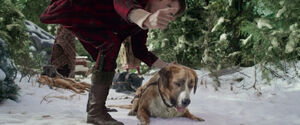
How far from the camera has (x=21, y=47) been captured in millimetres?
5145

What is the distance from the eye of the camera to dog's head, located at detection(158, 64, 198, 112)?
2.29 m

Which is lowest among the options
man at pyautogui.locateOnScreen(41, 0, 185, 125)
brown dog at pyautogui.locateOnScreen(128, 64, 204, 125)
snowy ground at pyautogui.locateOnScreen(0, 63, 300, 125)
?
snowy ground at pyautogui.locateOnScreen(0, 63, 300, 125)

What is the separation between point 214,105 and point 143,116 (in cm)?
145

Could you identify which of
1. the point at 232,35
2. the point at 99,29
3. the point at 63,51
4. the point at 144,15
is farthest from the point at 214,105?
the point at 63,51

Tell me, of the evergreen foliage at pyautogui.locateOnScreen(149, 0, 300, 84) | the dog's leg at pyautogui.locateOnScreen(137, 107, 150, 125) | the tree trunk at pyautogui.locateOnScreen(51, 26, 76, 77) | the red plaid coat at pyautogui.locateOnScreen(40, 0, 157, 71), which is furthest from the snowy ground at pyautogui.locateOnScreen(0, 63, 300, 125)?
the tree trunk at pyautogui.locateOnScreen(51, 26, 76, 77)

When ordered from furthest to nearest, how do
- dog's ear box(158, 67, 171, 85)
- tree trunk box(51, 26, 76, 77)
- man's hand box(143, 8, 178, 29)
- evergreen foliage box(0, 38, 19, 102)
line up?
tree trunk box(51, 26, 76, 77)
evergreen foliage box(0, 38, 19, 102)
dog's ear box(158, 67, 171, 85)
man's hand box(143, 8, 178, 29)

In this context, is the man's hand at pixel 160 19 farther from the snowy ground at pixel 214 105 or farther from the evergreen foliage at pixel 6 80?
the evergreen foliage at pixel 6 80

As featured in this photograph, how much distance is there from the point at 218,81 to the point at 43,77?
2.57 metres

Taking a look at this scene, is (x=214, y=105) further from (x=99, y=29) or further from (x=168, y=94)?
(x=99, y=29)

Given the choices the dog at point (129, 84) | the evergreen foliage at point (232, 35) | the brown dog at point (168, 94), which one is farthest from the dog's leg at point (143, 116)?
the evergreen foliage at point (232, 35)

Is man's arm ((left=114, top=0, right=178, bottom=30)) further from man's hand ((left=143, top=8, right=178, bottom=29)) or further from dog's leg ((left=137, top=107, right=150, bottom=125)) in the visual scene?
dog's leg ((left=137, top=107, right=150, bottom=125))

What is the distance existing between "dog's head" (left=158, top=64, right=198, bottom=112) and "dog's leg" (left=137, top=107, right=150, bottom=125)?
0.71 feet

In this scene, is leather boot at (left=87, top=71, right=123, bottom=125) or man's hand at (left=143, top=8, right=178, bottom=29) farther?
leather boot at (left=87, top=71, right=123, bottom=125)

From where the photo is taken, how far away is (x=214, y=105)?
362 centimetres
